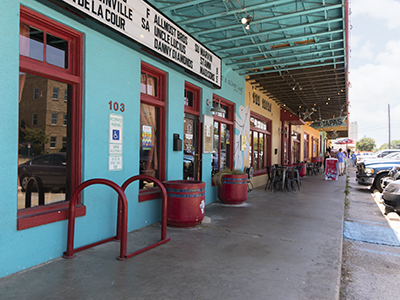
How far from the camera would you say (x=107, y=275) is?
3479 mm

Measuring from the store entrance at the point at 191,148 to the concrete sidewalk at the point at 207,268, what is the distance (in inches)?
83.0

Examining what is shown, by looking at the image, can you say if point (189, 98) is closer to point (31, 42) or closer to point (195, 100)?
point (195, 100)

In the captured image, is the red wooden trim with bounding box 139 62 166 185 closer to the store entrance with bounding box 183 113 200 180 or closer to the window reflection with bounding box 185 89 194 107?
the store entrance with bounding box 183 113 200 180

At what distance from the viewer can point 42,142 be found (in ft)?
13.8

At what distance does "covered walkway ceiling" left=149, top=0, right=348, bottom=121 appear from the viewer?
5922 mm

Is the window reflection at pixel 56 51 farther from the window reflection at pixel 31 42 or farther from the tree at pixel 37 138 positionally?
the tree at pixel 37 138

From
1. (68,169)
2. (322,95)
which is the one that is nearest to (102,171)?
(68,169)

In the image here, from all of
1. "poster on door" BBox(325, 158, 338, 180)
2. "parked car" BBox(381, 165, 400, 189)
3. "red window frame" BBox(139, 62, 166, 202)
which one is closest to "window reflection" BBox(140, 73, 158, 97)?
"red window frame" BBox(139, 62, 166, 202)

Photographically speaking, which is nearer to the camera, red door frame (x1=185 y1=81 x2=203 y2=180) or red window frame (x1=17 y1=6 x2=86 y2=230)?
red window frame (x1=17 y1=6 x2=86 y2=230)

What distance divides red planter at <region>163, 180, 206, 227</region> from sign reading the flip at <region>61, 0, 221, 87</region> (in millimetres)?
2543

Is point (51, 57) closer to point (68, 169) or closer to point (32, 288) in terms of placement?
point (68, 169)

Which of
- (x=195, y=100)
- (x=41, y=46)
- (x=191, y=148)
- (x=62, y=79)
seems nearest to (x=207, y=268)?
(x=62, y=79)

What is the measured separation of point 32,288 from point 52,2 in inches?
133

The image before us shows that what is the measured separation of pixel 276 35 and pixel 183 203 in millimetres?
4969
